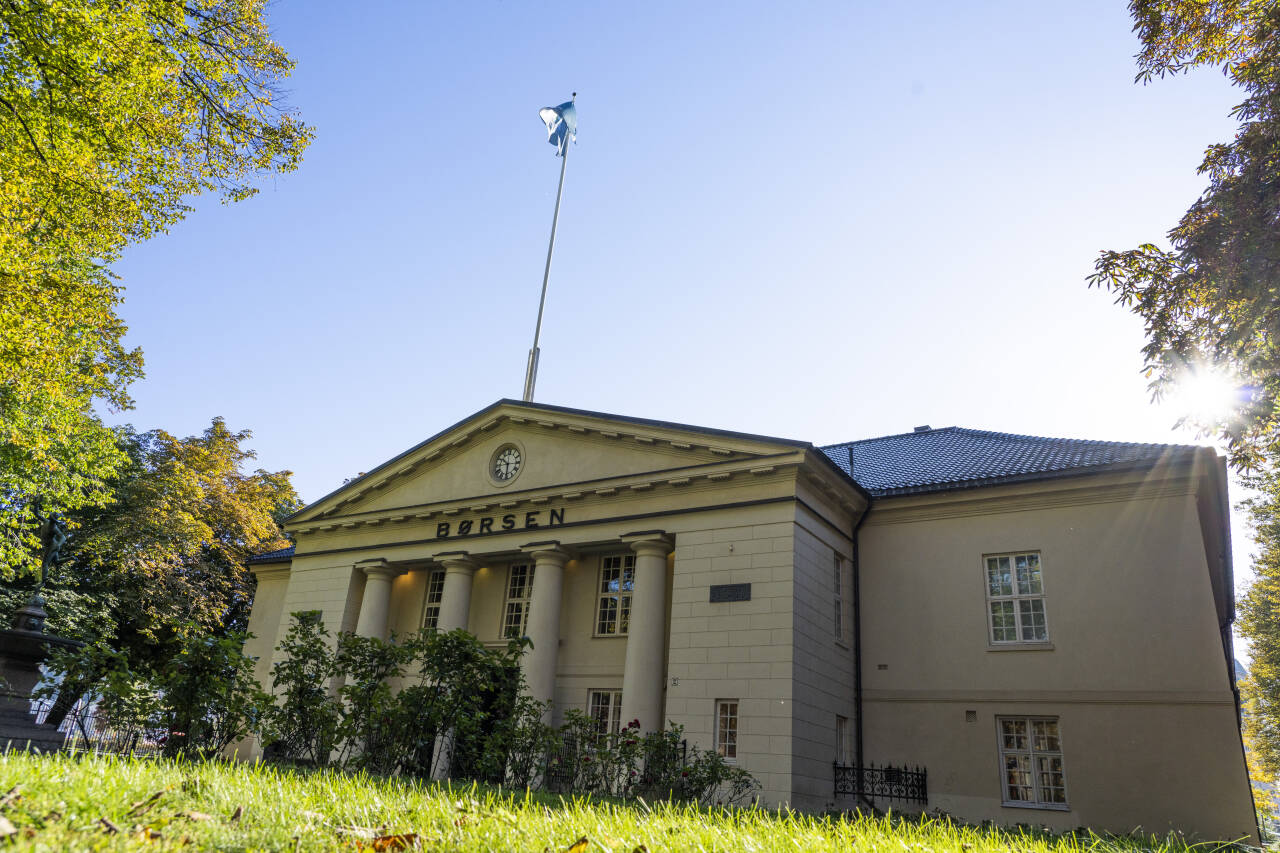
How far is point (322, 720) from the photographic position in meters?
12.0

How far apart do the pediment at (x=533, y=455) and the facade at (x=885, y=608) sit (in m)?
0.08

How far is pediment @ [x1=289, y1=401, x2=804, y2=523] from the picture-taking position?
20.4m

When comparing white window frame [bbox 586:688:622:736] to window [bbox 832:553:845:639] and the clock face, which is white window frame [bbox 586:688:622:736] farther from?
the clock face

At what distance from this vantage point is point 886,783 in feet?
60.7

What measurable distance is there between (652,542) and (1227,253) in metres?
12.9

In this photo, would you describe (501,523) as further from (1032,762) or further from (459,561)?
(1032,762)

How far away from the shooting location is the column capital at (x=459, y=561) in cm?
2333

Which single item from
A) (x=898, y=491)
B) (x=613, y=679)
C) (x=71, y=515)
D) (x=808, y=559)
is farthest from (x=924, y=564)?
(x=71, y=515)

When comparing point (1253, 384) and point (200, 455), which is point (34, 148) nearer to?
point (1253, 384)

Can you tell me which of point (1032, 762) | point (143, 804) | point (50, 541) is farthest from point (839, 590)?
point (50, 541)

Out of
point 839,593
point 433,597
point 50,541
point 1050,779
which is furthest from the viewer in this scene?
point 50,541

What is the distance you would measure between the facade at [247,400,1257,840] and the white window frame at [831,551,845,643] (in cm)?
8

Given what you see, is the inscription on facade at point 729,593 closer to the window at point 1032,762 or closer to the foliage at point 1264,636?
the window at point 1032,762

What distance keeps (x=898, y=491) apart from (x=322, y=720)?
14.5 meters
